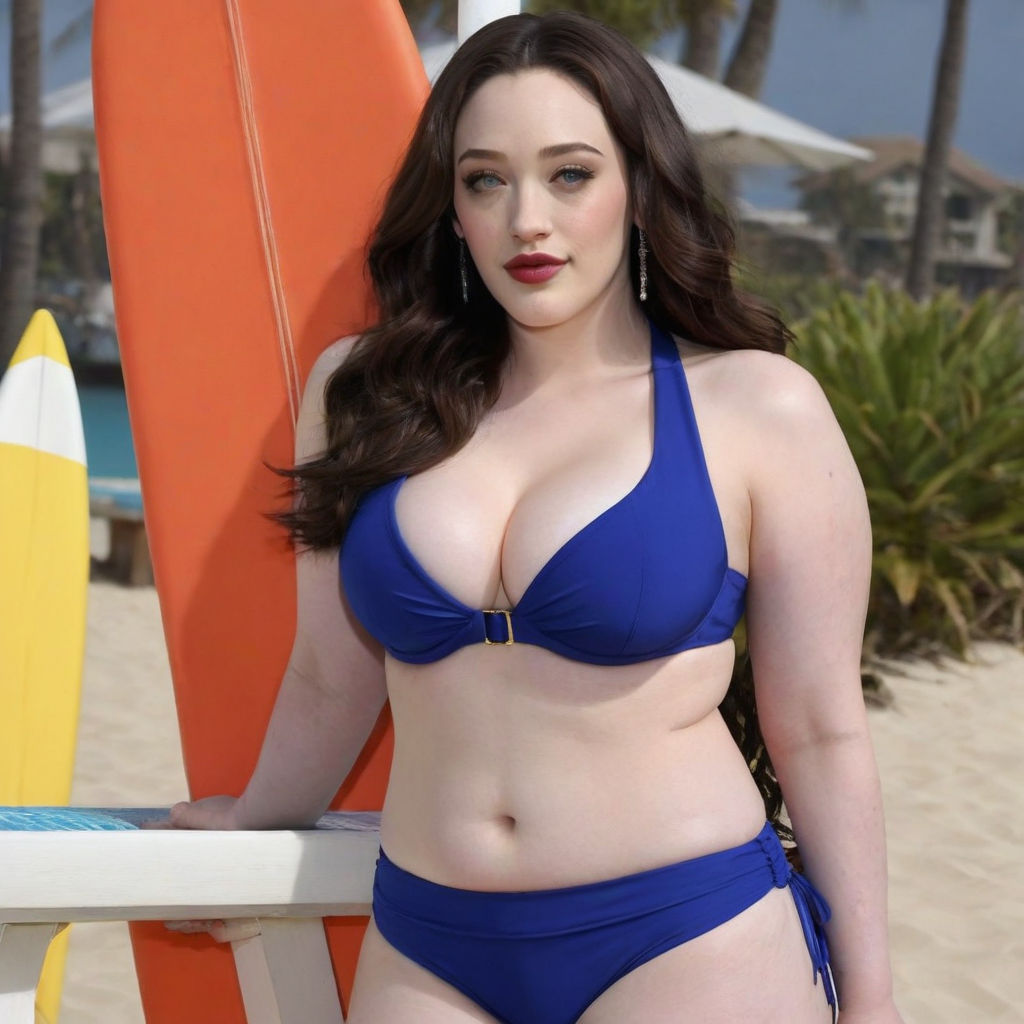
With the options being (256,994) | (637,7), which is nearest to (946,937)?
(256,994)

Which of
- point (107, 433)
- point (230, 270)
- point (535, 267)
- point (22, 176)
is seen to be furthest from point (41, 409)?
point (107, 433)

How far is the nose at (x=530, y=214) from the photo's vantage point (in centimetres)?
168

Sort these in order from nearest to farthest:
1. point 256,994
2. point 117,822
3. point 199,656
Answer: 1. point 117,822
2. point 256,994
3. point 199,656

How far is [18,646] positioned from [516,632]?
4.57 feet

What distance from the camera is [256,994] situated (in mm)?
2045

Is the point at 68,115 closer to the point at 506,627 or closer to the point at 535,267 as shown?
the point at 535,267

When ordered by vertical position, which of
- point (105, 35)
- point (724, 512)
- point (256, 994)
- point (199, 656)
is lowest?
point (256, 994)

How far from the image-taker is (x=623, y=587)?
1.56 meters

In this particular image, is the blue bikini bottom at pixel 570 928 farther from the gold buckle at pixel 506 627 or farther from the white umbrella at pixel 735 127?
the white umbrella at pixel 735 127

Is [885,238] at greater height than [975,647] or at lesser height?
lesser

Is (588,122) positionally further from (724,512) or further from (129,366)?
(129,366)

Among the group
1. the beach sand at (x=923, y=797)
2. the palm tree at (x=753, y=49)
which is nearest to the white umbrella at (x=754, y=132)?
the palm tree at (x=753, y=49)

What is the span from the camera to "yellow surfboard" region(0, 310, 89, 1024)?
2.63 m

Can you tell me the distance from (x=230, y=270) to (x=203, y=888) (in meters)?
0.98
